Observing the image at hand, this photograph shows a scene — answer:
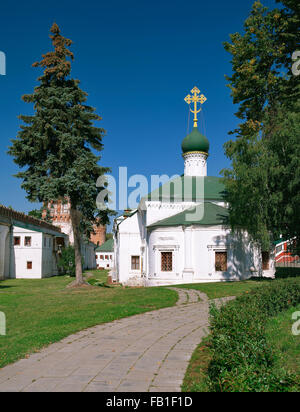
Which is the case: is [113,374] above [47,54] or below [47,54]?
below

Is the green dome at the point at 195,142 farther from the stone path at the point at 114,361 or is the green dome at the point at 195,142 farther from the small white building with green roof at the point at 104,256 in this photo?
the small white building with green roof at the point at 104,256

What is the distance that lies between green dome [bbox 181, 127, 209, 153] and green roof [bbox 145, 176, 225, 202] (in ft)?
10.6

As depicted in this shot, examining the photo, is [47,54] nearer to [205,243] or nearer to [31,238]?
[205,243]

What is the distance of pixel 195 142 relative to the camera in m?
33.7

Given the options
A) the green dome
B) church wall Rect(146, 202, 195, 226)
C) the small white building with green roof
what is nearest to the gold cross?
the green dome

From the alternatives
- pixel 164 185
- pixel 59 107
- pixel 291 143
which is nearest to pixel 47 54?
pixel 59 107

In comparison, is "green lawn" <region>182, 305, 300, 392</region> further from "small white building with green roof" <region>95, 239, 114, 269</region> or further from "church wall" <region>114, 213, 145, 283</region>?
"small white building with green roof" <region>95, 239, 114, 269</region>

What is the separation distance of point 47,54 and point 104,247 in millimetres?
56471

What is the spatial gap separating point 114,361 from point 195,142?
2938 centimetres

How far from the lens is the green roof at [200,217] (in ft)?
84.0

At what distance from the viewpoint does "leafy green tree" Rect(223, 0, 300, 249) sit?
714 inches

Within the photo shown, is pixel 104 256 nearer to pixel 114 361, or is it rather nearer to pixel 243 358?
pixel 114 361

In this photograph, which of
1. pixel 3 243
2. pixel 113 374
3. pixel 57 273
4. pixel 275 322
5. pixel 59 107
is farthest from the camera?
pixel 57 273

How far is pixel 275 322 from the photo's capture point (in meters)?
9.37
